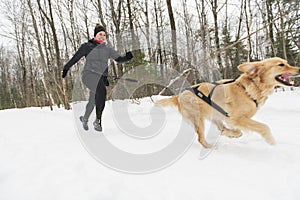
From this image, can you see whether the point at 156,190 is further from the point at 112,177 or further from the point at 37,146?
the point at 37,146

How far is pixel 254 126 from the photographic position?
2.52 m

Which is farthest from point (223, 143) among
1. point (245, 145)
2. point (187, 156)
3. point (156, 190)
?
point (156, 190)

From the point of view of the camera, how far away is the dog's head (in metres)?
2.58

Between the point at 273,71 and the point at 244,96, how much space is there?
1.50 feet

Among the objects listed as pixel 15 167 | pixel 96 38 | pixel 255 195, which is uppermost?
pixel 96 38

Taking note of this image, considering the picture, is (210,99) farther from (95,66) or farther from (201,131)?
(95,66)

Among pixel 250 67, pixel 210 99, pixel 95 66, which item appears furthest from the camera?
pixel 95 66

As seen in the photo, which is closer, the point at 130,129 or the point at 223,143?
the point at 223,143

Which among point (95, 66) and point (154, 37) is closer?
point (95, 66)

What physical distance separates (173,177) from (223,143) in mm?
1355

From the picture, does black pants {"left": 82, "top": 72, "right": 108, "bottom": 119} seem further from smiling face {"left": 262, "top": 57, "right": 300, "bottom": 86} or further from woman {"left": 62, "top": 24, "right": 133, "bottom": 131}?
smiling face {"left": 262, "top": 57, "right": 300, "bottom": 86}

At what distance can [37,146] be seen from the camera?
277cm

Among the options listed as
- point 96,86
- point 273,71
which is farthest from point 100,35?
point 273,71

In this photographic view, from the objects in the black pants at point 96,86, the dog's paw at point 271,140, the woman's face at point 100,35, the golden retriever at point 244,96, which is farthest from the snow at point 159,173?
the woman's face at point 100,35
